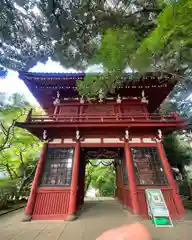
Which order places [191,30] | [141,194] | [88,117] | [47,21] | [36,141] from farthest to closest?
[36,141], [88,117], [141,194], [47,21], [191,30]

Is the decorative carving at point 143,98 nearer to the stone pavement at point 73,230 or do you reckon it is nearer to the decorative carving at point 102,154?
the decorative carving at point 102,154

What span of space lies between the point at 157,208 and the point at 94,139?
13.3 feet

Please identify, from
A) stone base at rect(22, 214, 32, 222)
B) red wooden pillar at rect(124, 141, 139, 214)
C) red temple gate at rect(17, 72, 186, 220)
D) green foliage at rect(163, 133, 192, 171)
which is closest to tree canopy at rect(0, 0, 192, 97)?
red temple gate at rect(17, 72, 186, 220)

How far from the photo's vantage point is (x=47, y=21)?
6047 mm

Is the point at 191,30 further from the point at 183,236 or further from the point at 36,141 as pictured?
the point at 36,141

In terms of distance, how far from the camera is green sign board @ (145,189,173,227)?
521cm

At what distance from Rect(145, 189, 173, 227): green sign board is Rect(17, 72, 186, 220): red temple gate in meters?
0.52

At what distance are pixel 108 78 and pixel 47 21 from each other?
374cm

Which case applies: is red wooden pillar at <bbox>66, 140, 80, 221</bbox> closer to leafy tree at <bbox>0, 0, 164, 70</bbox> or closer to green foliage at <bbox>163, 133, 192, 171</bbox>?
leafy tree at <bbox>0, 0, 164, 70</bbox>

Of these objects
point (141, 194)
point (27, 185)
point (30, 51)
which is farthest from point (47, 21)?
point (27, 185)

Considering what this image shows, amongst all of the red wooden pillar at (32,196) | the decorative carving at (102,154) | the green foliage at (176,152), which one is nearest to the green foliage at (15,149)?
the red wooden pillar at (32,196)

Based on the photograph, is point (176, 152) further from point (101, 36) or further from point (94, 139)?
point (101, 36)

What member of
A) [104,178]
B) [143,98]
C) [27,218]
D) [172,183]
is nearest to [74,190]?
[27,218]

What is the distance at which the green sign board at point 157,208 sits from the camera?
5.21m
